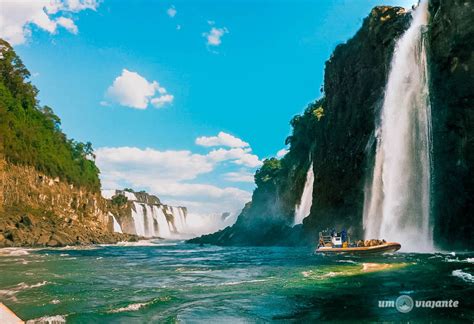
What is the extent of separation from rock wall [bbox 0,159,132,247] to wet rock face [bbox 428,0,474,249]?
52419mm

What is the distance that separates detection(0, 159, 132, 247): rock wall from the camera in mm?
60281

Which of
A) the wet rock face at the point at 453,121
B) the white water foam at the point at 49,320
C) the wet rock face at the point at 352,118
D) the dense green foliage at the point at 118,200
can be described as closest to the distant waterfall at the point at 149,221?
the dense green foliage at the point at 118,200

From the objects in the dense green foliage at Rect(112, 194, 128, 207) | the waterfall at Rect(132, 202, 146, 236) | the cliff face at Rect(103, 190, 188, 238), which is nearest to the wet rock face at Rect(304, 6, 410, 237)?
the cliff face at Rect(103, 190, 188, 238)

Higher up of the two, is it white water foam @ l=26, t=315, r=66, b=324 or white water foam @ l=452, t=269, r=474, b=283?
white water foam @ l=452, t=269, r=474, b=283

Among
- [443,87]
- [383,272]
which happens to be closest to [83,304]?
[383,272]

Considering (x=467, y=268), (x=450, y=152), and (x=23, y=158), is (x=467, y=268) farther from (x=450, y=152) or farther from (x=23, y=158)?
(x=23, y=158)

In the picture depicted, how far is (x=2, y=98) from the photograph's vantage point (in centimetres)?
7488

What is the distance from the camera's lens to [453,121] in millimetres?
36531

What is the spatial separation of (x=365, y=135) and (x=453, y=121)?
13396 millimetres

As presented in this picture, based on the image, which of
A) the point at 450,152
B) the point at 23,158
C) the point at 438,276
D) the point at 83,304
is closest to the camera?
the point at 83,304

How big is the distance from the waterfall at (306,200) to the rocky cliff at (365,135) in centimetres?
131

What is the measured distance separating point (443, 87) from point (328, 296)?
3093cm

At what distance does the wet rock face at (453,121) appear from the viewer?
34.8 meters

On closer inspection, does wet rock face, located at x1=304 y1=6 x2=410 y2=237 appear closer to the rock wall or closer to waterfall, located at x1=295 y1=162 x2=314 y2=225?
waterfall, located at x1=295 y1=162 x2=314 y2=225
